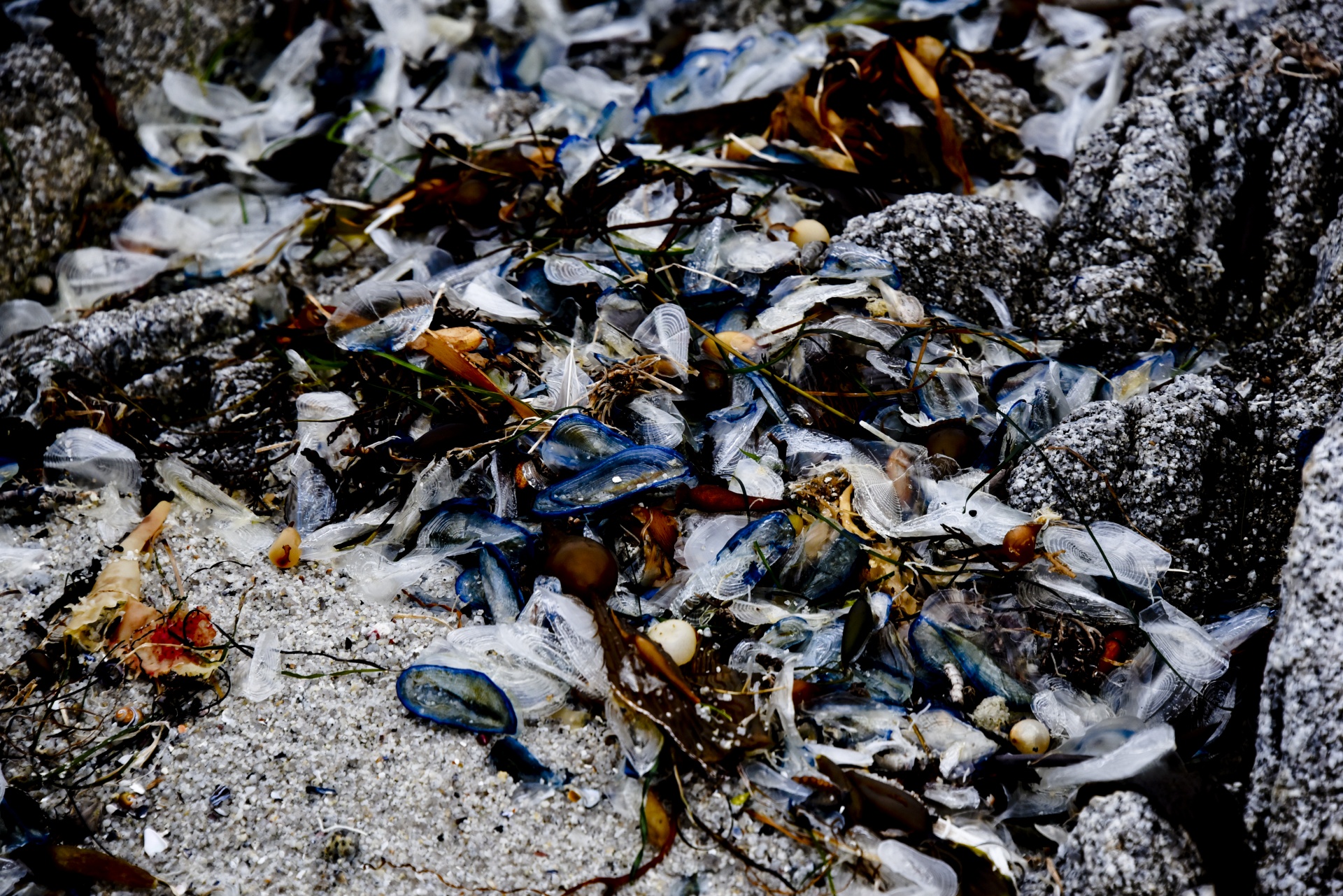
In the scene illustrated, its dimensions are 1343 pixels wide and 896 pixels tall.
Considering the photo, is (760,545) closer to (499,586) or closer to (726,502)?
(726,502)

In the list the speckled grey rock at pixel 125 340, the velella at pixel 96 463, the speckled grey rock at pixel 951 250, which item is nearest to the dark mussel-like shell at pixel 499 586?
the velella at pixel 96 463

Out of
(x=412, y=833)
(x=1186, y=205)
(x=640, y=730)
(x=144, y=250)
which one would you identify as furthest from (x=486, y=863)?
(x=144, y=250)

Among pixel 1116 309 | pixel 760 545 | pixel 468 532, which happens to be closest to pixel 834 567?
pixel 760 545

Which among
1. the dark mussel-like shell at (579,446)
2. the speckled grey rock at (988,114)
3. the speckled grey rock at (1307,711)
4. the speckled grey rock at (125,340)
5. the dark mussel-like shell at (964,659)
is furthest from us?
the speckled grey rock at (988,114)

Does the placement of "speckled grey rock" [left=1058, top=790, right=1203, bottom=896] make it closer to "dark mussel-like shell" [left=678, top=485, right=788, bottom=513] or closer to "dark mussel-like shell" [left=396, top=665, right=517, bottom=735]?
"dark mussel-like shell" [left=678, top=485, right=788, bottom=513]

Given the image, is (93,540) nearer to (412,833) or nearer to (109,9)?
(412,833)

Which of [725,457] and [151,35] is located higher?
[151,35]

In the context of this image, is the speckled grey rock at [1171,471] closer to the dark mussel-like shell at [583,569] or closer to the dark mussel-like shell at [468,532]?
the dark mussel-like shell at [583,569]
